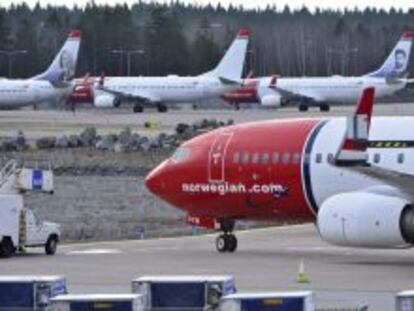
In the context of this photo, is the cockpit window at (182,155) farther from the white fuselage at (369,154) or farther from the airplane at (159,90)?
the airplane at (159,90)

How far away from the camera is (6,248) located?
38750mm

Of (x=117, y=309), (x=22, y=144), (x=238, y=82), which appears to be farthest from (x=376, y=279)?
(x=238, y=82)

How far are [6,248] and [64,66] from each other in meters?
89.7

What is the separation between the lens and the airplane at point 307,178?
34.1 meters

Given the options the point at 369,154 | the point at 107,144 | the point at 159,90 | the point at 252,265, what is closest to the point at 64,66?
the point at 159,90

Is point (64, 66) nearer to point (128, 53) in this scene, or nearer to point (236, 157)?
point (128, 53)

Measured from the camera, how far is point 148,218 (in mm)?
51750

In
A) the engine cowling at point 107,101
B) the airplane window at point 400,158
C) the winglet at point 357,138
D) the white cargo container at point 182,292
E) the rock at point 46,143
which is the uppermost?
the winglet at point 357,138

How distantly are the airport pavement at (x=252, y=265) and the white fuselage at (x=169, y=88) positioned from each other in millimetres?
82986

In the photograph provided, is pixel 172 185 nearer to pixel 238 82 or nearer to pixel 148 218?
pixel 148 218

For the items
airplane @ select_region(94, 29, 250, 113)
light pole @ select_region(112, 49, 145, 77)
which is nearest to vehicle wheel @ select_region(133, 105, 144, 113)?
airplane @ select_region(94, 29, 250, 113)

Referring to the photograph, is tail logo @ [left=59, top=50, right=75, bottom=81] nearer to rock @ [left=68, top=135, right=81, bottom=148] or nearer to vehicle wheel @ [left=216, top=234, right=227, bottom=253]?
rock @ [left=68, top=135, right=81, bottom=148]

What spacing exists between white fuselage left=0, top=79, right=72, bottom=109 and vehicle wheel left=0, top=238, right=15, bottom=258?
7957 cm

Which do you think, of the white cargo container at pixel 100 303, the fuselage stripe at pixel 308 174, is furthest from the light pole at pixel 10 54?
the white cargo container at pixel 100 303
